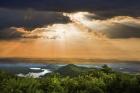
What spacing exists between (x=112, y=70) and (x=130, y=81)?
31.4 metres

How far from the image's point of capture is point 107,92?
423 feet

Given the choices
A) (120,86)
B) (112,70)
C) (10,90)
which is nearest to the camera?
(10,90)

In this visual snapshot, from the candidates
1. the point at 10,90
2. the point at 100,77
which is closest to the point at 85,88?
the point at 100,77

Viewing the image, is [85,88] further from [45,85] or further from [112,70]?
[112,70]

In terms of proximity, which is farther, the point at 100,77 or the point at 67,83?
the point at 100,77

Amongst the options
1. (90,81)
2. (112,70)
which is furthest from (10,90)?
(112,70)

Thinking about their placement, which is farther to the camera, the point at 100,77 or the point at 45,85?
the point at 100,77

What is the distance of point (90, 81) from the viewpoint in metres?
135

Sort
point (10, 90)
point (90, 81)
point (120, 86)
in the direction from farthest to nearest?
point (90, 81)
point (120, 86)
point (10, 90)

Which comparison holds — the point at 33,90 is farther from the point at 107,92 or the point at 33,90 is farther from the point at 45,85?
the point at 107,92

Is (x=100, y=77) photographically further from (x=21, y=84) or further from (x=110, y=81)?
(x=21, y=84)

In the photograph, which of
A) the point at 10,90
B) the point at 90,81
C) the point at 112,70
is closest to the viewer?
the point at 10,90

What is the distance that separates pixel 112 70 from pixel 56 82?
34378mm

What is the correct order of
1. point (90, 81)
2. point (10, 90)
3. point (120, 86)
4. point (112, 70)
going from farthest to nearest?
point (112, 70) < point (90, 81) < point (120, 86) < point (10, 90)
